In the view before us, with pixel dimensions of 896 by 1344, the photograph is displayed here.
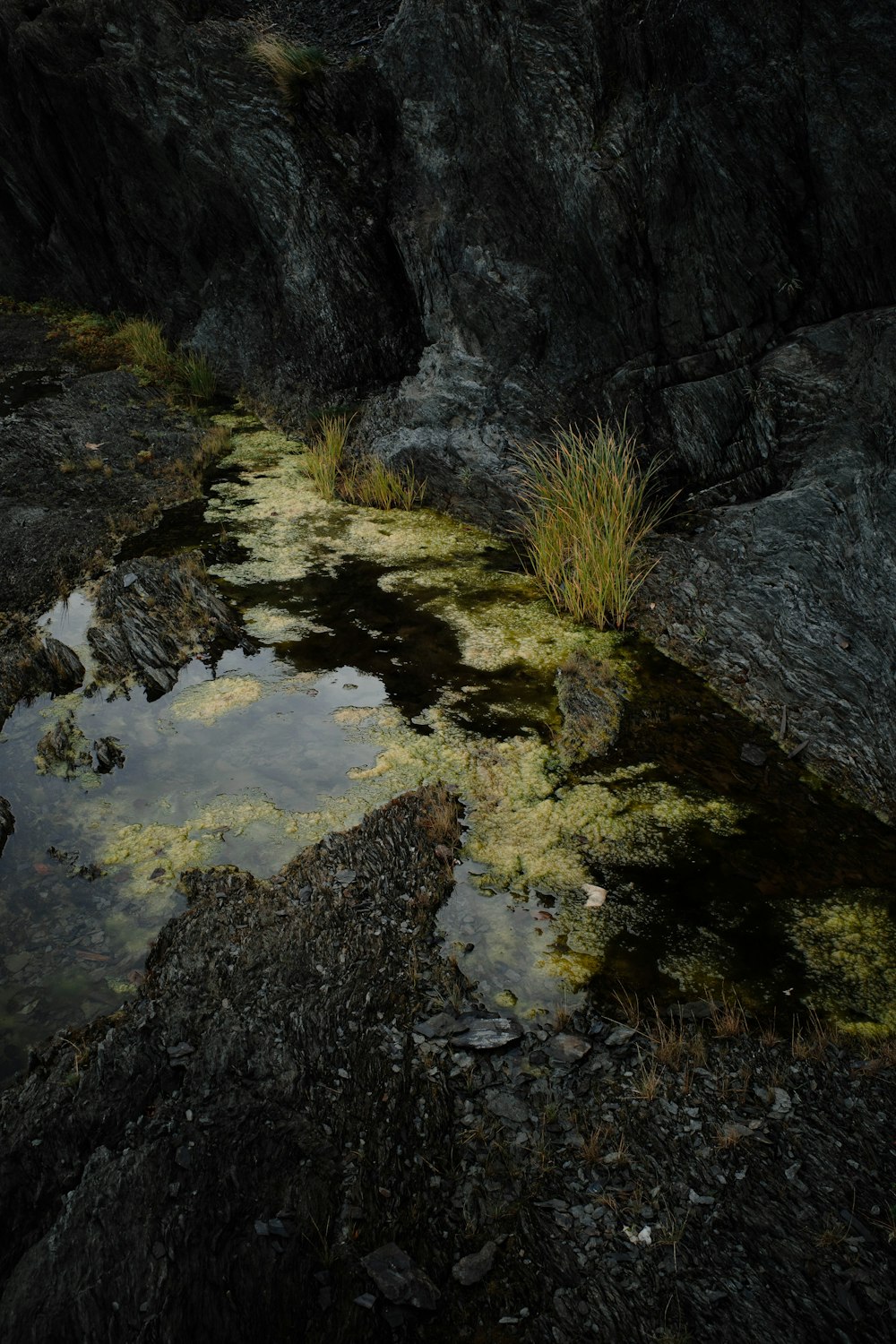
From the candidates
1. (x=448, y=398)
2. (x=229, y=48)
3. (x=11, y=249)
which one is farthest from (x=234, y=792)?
(x=11, y=249)

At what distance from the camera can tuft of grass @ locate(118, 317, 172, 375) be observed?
28.8 feet

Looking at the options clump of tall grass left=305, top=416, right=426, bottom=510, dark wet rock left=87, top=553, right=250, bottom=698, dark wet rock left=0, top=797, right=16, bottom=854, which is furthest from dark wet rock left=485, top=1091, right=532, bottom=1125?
clump of tall grass left=305, top=416, right=426, bottom=510

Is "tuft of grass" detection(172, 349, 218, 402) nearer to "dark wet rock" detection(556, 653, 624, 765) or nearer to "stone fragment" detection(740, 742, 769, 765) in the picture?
"dark wet rock" detection(556, 653, 624, 765)

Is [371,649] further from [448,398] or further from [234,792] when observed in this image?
[448,398]

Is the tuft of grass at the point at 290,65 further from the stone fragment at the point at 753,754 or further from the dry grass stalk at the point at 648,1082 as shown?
the dry grass stalk at the point at 648,1082

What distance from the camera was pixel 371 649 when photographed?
15.8ft

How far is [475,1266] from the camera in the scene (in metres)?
1.94

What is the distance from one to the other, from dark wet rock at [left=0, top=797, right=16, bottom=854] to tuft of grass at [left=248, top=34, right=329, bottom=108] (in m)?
6.27

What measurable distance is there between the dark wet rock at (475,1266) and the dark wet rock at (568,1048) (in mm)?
601

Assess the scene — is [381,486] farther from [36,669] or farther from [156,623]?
[36,669]

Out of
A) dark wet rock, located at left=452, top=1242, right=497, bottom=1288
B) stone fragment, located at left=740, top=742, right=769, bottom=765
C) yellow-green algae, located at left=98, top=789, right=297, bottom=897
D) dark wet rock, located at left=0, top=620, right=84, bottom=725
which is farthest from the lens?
dark wet rock, located at left=0, top=620, right=84, bottom=725

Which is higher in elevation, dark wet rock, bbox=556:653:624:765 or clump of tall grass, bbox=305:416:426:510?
clump of tall grass, bbox=305:416:426:510

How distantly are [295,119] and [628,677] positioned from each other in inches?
223

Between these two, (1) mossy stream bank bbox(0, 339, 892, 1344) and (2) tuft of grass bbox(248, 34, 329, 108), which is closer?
(1) mossy stream bank bbox(0, 339, 892, 1344)
